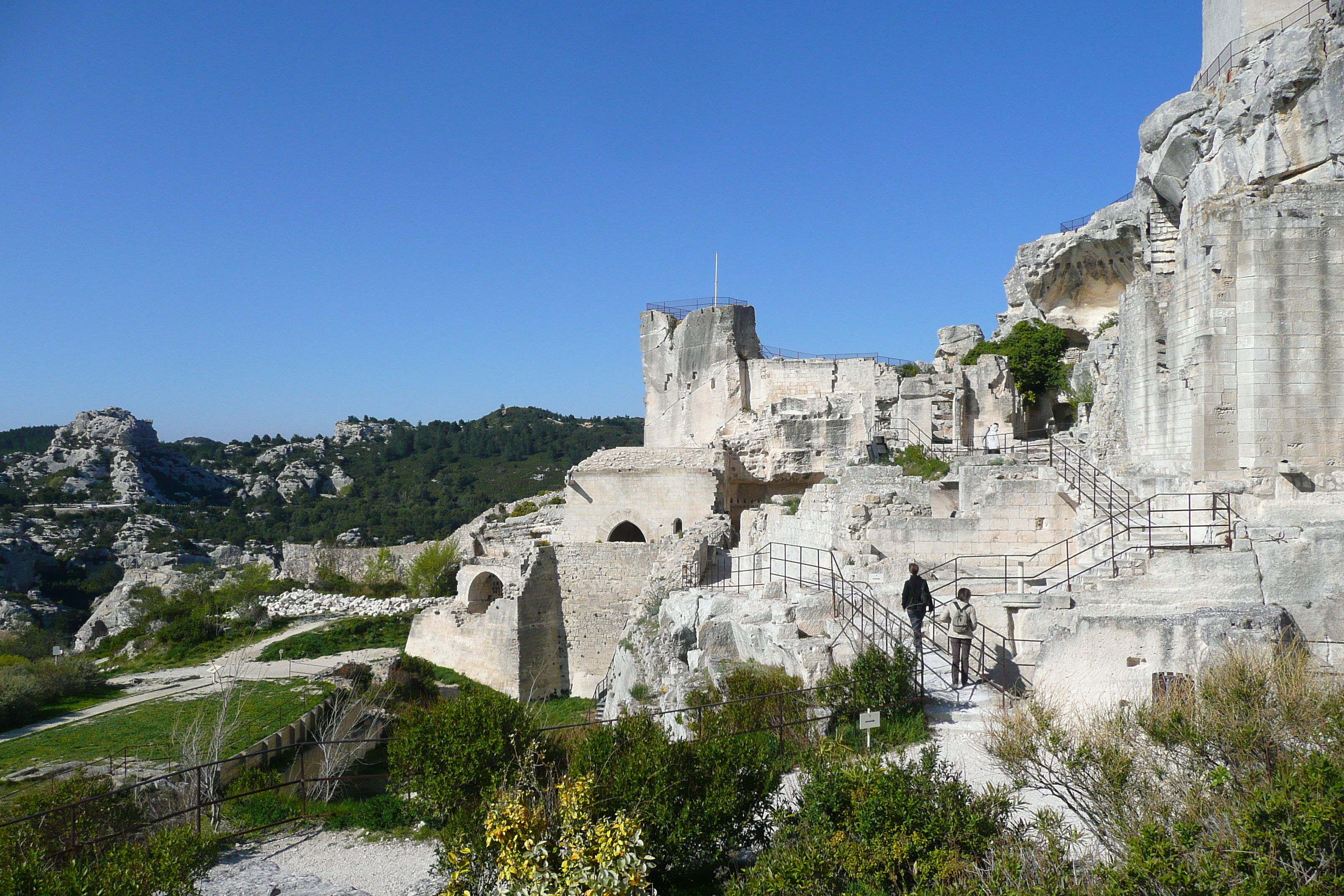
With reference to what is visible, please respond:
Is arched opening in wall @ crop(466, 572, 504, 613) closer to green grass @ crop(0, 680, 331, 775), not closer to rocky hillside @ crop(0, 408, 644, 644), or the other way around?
green grass @ crop(0, 680, 331, 775)

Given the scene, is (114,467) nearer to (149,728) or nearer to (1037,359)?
(149,728)

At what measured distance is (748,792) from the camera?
652 cm

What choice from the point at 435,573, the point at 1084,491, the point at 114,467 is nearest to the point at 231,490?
the point at 114,467

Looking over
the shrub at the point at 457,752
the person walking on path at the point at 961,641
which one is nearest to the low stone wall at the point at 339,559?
the shrub at the point at 457,752

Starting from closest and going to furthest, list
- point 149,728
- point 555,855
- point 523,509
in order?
1. point 555,855
2. point 149,728
3. point 523,509

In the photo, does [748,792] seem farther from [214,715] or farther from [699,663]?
[214,715]

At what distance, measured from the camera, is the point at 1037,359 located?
80.1 ft

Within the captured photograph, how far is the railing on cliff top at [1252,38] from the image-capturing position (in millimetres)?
16766

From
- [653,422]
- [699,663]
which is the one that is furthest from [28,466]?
[699,663]

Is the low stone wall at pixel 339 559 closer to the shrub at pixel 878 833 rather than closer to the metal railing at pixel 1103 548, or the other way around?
the metal railing at pixel 1103 548

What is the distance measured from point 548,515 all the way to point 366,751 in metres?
11.7

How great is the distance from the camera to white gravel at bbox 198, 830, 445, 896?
6.95m

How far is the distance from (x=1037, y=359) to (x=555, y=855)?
22.6 meters

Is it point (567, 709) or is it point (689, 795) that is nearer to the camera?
point (689, 795)
